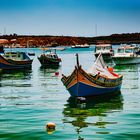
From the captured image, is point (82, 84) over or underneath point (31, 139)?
over

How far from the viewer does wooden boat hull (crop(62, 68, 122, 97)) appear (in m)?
27.4

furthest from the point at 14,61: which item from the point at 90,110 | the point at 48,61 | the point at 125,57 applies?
the point at 90,110

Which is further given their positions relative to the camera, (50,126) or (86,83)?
(86,83)

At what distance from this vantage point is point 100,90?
96.1 ft

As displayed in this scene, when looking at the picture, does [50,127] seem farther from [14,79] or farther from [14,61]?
[14,61]

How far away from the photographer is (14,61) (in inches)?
2501

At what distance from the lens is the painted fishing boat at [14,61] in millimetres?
62594

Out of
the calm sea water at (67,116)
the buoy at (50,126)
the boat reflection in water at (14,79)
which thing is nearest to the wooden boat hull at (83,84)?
the calm sea water at (67,116)

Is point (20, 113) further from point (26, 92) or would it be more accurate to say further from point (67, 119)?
point (26, 92)

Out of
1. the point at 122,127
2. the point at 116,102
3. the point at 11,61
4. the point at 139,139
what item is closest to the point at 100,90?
the point at 116,102

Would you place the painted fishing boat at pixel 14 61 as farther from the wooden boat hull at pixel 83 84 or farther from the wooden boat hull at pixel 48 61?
the wooden boat hull at pixel 83 84

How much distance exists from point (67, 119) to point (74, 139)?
4463 mm

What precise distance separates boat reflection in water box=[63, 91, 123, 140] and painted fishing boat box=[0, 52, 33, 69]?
33.6 meters

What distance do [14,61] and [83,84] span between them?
37041mm
